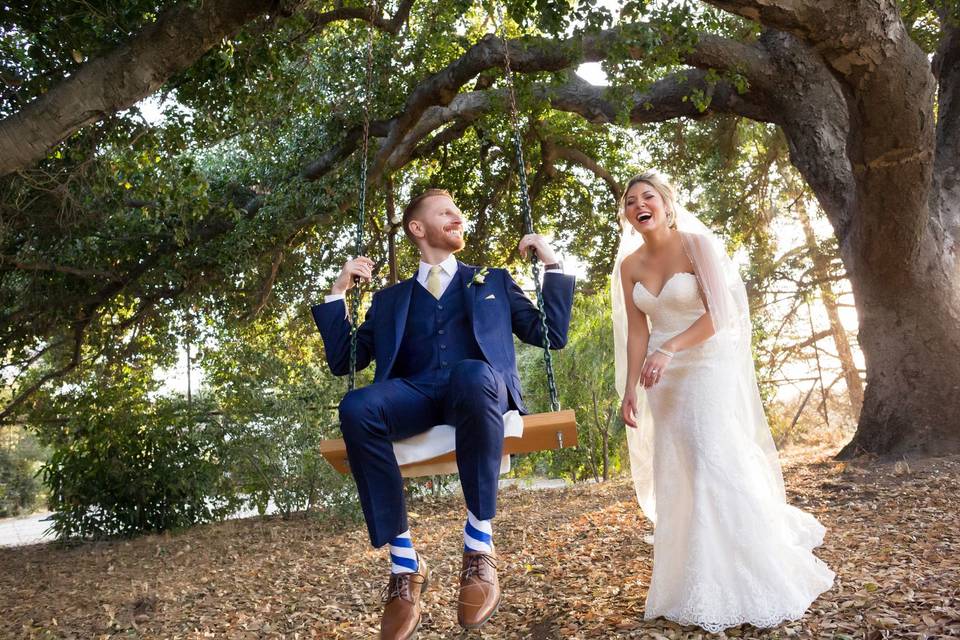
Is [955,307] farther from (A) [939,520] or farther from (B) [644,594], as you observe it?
(B) [644,594]

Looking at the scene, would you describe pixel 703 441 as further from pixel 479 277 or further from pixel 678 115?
pixel 678 115

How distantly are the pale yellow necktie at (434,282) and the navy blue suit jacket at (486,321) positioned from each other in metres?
0.07

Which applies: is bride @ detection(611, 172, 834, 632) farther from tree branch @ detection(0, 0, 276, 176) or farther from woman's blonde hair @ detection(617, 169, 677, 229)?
tree branch @ detection(0, 0, 276, 176)

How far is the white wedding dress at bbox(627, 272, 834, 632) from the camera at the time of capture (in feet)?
11.4

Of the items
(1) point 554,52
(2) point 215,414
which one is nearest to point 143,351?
(2) point 215,414

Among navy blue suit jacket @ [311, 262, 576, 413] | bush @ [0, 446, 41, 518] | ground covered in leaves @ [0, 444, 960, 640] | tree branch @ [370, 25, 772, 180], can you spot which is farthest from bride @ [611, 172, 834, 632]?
bush @ [0, 446, 41, 518]

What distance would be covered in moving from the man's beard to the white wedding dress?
0.95 metres

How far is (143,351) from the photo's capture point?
354 inches

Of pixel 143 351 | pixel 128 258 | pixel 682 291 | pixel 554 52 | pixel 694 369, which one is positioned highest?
pixel 554 52

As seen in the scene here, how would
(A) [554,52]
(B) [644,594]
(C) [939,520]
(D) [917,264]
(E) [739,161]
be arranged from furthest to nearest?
1. (E) [739,161]
2. (D) [917,264]
3. (A) [554,52]
4. (C) [939,520]
5. (B) [644,594]

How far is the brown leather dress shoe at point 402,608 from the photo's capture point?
3.17 metres

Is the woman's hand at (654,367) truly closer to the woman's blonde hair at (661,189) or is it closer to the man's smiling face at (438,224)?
the woman's blonde hair at (661,189)

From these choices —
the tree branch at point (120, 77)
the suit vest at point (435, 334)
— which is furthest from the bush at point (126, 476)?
the suit vest at point (435, 334)

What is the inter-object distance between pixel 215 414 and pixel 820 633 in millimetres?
7334
